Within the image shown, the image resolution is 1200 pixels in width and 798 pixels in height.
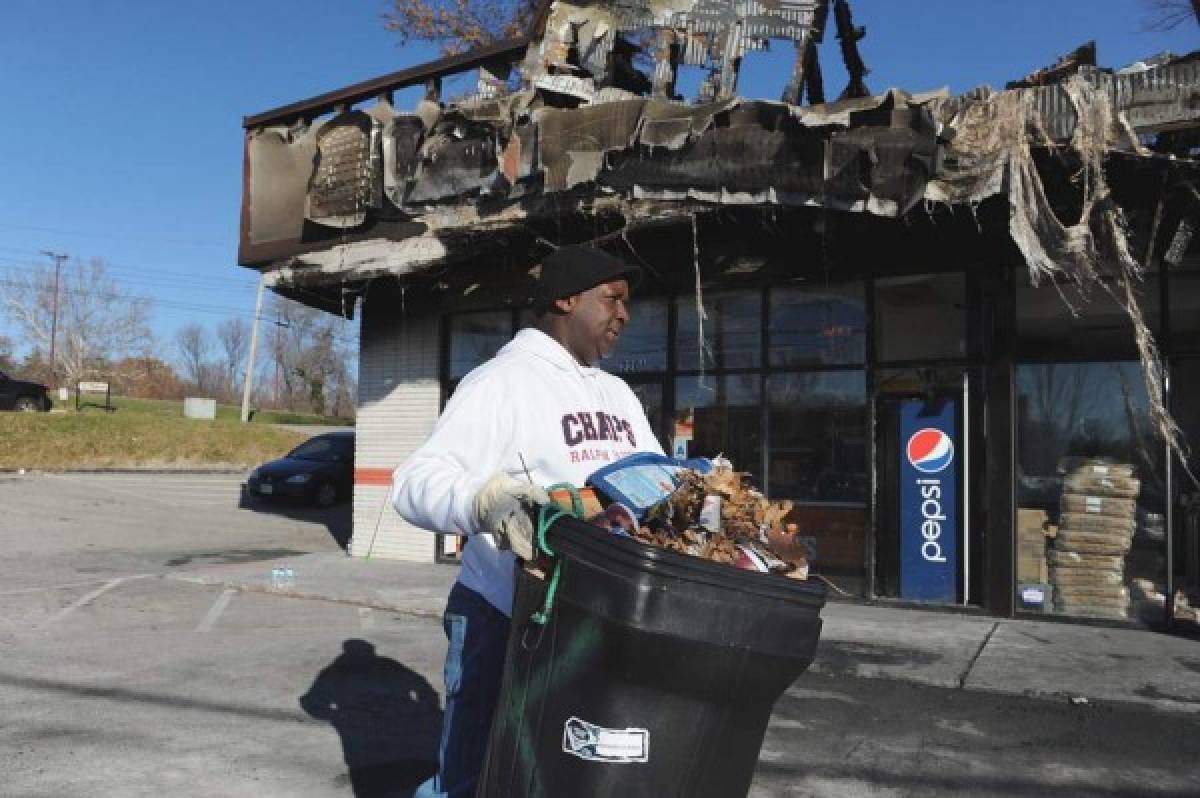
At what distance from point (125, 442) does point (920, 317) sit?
2554 centimetres

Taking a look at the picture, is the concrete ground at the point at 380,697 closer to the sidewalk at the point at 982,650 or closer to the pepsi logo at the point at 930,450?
the sidewalk at the point at 982,650

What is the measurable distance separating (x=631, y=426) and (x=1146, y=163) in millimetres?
6561

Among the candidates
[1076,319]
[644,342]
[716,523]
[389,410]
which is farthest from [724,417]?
[716,523]

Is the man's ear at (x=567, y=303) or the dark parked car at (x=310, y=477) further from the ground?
the man's ear at (x=567, y=303)

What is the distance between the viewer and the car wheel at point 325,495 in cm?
1975

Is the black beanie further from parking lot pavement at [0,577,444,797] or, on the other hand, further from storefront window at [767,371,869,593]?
storefront window at [767,371,869,593]

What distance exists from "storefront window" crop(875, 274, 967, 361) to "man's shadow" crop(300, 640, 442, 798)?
19.0 feet

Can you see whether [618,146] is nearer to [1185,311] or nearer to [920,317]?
[920,317]

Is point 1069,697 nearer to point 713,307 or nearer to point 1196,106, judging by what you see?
point 1196,106

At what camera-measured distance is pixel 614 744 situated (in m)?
1.88

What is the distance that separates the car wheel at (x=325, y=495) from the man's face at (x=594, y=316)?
18.0 metres

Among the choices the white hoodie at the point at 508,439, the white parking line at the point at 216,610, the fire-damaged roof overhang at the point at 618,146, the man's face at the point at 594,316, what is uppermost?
the fire-damaged roof overhang at the point at 618,146

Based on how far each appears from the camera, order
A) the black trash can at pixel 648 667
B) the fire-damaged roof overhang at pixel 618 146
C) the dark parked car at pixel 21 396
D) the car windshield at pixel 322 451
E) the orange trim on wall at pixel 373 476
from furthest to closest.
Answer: the dark parked car at pixel 21 396 → the car windshield at pixel 322 451 → the orange trim on wall at pixel 373 476 → the fire-damaged roof overhang at pixel 618 146 → the black trash can at pixel 648 667

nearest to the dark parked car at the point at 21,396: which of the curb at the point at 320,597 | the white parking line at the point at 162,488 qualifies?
the white parking line at the point at 162,488
